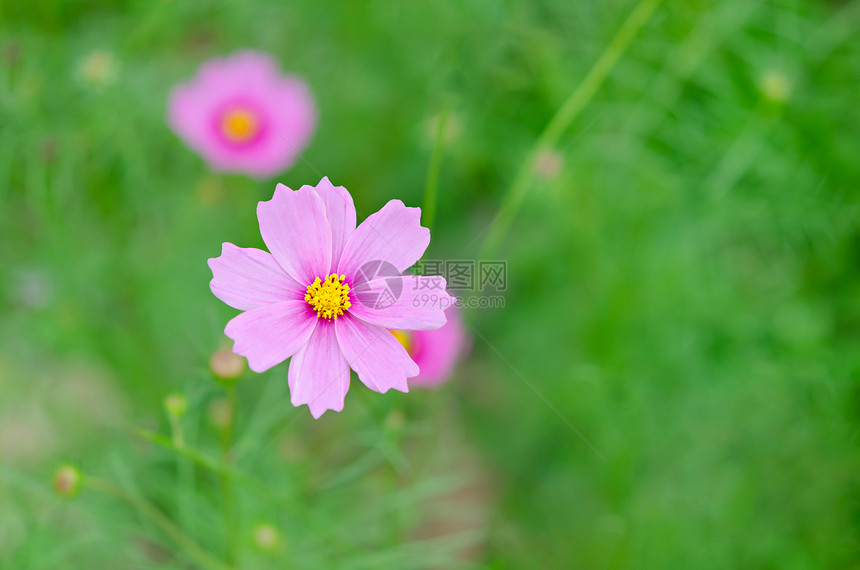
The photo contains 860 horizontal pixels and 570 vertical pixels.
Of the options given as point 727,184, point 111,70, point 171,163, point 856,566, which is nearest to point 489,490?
point 856,566

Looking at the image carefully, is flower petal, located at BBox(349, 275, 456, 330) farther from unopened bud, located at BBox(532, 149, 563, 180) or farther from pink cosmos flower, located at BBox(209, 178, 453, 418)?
unopened bud, located at BBox(532, 149, 563, 180)

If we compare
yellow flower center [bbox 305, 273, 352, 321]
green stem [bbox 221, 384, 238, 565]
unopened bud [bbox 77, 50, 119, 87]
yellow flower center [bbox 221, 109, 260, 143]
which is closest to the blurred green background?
unopened bud [bbox 77, 50, 119, 87]

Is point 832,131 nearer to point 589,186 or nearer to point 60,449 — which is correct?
point 589,186

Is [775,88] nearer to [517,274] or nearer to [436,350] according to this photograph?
[517,274]

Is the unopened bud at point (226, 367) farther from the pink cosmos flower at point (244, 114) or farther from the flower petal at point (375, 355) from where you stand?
the pink cosmos flower at point (244, 114)

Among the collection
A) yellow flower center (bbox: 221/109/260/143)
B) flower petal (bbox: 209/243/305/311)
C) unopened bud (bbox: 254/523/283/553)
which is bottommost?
unopened bud (bbox: 254/523/283/553)

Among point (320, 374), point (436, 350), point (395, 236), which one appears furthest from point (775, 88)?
point (320, 374)

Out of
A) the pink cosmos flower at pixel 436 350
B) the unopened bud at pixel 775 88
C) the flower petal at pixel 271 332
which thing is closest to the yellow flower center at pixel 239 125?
the pink cosmos flower at pixel 436 350

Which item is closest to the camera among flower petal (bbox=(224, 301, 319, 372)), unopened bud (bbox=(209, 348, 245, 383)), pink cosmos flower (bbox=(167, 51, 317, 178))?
flower petal (bbox=(224, 301, 319, 372))
